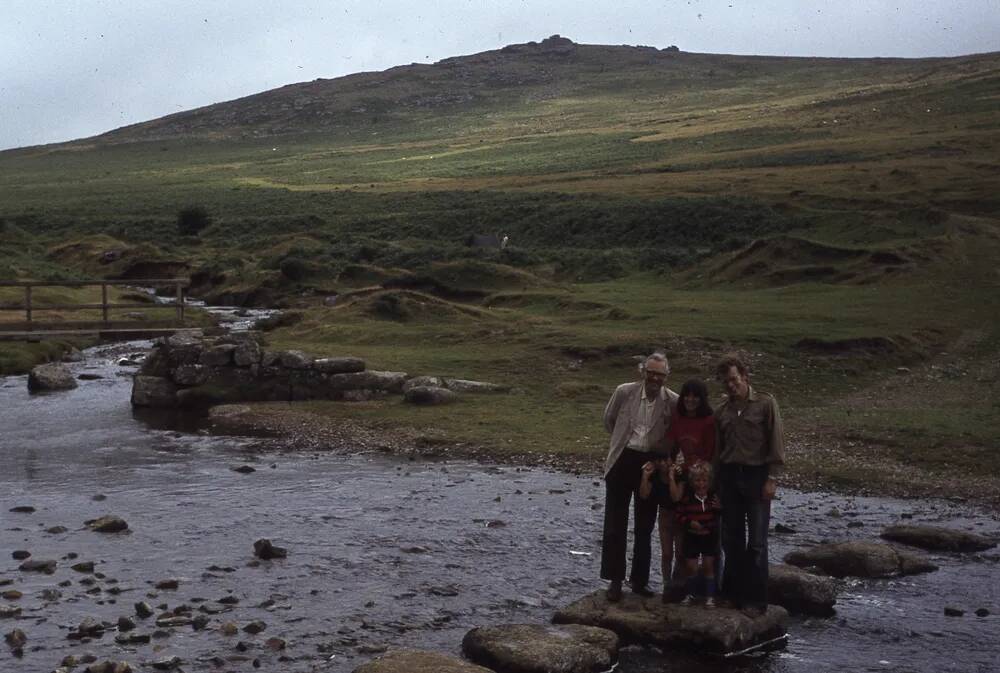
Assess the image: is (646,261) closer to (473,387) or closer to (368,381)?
(473,387)

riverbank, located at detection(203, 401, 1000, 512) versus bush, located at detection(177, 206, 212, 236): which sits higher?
bush, located at detection(177, 206, 212, 236)

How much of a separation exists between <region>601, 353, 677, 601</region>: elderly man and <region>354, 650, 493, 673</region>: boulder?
232cm

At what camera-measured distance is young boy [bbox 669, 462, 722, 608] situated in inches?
516

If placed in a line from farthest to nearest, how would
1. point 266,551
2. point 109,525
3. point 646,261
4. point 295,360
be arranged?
1. point 646,261
2. point 295,360
3. point 109,525
4. point 266,551

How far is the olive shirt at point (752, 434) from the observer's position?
42.4 feet

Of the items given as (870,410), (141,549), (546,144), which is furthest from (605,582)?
(546,144)

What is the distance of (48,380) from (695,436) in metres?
22.9

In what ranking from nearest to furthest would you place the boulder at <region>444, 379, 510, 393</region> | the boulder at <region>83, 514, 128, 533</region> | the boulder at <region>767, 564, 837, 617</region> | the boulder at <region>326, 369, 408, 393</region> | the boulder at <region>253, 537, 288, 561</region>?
the boulder at <region>767, 564, 837, 617</region>
the boulder at <region>253, 537, 288, 561</region>
the boulder at <region>83, 514, 128, 533</region>
the boulder at <region>444, 379, 510, 393</region>
the boulder at <region>326, 369, 408, 393</region>

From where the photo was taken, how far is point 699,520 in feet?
43.7

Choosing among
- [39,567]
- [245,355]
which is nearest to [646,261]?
[245,355]

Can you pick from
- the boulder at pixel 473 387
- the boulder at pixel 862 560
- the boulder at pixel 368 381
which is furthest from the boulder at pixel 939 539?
the boulder at pixel 368 381

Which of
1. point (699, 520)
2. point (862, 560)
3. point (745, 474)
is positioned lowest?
point (862, 560)

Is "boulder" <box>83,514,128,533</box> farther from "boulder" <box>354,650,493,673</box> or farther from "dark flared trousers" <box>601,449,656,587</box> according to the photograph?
"dark flared trousers" <box>601,449,656,587</box>

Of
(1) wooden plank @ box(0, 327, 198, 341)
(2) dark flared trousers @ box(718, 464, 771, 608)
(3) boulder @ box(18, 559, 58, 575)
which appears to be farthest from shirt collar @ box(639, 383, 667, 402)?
(1) wooden plank @ box(0, 327, 198, 341)
